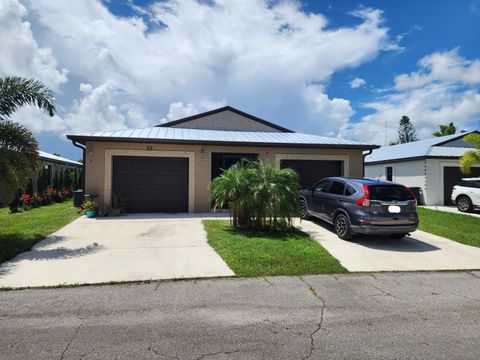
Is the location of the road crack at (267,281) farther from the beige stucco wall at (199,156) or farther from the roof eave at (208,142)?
the roof eave at (208,142)

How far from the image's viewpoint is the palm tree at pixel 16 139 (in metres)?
6.81

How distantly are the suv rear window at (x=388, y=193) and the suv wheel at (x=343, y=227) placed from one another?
3.13 feet

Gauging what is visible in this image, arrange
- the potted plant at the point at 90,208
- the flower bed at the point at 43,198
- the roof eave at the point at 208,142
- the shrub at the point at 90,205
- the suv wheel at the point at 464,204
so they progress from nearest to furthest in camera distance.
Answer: the potted plant at the point at 90,208 < the shrub at the point at 90,205 < the roof eave at the point at 208,142 < the suv wheel at the point at 464,204 < the flower bed at the point at 43,198

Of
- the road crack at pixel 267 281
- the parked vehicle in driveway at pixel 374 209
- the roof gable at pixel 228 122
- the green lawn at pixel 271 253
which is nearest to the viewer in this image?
the road crack at pixel 267 281

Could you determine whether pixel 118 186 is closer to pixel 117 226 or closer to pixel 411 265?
pixel 117 226

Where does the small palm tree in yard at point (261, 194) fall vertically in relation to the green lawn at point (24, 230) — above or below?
above

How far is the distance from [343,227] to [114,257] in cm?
567

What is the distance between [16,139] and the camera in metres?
7.02

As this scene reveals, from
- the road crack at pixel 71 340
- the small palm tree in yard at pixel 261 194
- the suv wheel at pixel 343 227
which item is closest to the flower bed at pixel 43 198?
the small palm tree in yard at pixel 261 194

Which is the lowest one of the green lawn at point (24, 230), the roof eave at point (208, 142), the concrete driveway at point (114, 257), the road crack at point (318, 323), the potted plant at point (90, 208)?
the road crack at point (318, 323)

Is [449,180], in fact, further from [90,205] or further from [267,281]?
[90,205]

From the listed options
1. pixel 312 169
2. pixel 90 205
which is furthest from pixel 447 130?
pixel 90 205

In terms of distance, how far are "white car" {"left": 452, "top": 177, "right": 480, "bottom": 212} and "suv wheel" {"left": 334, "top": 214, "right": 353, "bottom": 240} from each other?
936cm

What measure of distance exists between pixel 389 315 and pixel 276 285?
1.64 metres
